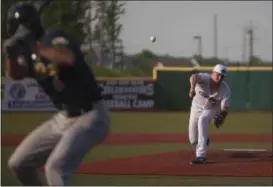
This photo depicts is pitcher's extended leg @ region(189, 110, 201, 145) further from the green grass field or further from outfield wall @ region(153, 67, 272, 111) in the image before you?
outfield wall @ region(153, 67, 272, 111)

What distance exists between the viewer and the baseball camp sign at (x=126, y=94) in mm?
30328

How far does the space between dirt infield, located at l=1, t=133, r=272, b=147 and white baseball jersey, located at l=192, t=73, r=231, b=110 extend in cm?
462

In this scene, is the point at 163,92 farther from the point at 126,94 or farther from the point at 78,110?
the point at 78,110

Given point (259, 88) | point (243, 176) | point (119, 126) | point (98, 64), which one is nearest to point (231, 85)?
point (259, 88)

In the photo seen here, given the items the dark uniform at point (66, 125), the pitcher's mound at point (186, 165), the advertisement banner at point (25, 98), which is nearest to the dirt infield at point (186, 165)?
the pitcher's mound at point (186, 165)

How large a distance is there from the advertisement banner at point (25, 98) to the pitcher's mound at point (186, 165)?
1676 cm

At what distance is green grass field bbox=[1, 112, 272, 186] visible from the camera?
29.5 feet

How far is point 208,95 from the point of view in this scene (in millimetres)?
11375

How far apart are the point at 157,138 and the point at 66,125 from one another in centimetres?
1203

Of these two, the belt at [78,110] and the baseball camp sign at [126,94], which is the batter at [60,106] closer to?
the belt at [78,110]

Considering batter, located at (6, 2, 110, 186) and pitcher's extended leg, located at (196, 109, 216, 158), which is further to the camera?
pitcher's extended leg, located at (196, 109, 216, 158)

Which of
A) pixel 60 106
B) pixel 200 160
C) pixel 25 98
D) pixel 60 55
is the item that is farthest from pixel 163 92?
pixel 60 55

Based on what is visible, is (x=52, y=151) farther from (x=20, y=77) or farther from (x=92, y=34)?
(x=92, y=34)

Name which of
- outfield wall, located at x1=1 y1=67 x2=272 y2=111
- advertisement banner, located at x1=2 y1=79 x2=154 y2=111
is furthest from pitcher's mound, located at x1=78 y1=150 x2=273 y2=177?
advertisement banner, located at x1=2 y1=79 x2=154 y2=111
